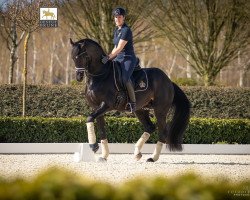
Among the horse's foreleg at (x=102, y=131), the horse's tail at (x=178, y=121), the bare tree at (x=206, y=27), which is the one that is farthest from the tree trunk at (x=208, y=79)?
the horse's foreleg at (x=102, y=131)

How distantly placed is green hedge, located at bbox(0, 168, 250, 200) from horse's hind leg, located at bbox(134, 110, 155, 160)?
7710 mm

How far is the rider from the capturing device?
11.8m

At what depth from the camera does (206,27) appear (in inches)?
1094

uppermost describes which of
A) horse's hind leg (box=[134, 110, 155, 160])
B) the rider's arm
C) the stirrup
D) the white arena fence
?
the rider's arm

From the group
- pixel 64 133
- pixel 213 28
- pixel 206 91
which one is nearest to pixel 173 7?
pixel 213 28

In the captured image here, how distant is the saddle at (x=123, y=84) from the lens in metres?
11.8

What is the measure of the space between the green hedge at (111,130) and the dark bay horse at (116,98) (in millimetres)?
3579

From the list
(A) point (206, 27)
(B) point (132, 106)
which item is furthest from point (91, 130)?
(A) point (206, 27)

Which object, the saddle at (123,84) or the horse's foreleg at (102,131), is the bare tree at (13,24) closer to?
the saddle at (123,84)

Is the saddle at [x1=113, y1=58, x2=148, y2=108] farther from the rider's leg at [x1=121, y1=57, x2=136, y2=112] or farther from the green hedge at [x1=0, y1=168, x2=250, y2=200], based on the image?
the green hedge at [x1=0, y1=168, x2=250, y2=200]

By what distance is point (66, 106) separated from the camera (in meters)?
19.7

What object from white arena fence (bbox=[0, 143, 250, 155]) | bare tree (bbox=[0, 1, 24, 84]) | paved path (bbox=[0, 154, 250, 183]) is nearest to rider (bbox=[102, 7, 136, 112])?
paved path (bbox=[0, 154, 250, 183])

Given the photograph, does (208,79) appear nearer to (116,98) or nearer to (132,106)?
(132,106)

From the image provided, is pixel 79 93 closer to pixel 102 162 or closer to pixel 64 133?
pixel 64 133
